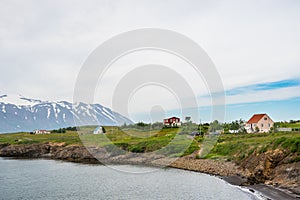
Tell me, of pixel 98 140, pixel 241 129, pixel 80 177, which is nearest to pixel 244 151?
pixel 80 177

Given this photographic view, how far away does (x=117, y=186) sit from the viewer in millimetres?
52250

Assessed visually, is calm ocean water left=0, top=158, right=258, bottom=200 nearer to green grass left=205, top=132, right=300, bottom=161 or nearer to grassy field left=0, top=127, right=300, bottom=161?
green grass left=205, top=132, right=300, bottom=161

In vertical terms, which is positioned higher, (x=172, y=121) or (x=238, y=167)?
(x=172, y=121)

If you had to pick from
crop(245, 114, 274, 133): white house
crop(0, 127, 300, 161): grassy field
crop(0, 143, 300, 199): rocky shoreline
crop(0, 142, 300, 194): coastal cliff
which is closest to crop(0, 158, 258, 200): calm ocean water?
crop(0, 143, 300, 199): rocky shoreline

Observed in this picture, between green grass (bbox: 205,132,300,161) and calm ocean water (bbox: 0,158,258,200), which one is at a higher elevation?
green grass (bbox: 205,132,300,161)

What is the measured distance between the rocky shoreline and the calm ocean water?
136 inches

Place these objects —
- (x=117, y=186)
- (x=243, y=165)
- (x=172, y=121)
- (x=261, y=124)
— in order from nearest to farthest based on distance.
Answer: (x=117, y=186) < (x=243, y=165) < (x=261, y=124) < (x=172, y=121)

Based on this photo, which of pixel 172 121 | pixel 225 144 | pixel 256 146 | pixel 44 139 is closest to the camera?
pixel 256 146

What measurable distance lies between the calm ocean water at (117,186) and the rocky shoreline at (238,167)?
345 centimetres

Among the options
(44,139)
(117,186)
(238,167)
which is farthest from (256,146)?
(44,139)

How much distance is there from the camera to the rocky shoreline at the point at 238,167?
4379cm

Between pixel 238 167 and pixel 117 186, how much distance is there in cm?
2484

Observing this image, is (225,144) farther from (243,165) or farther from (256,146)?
(243,165)

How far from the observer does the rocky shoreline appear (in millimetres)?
43791
